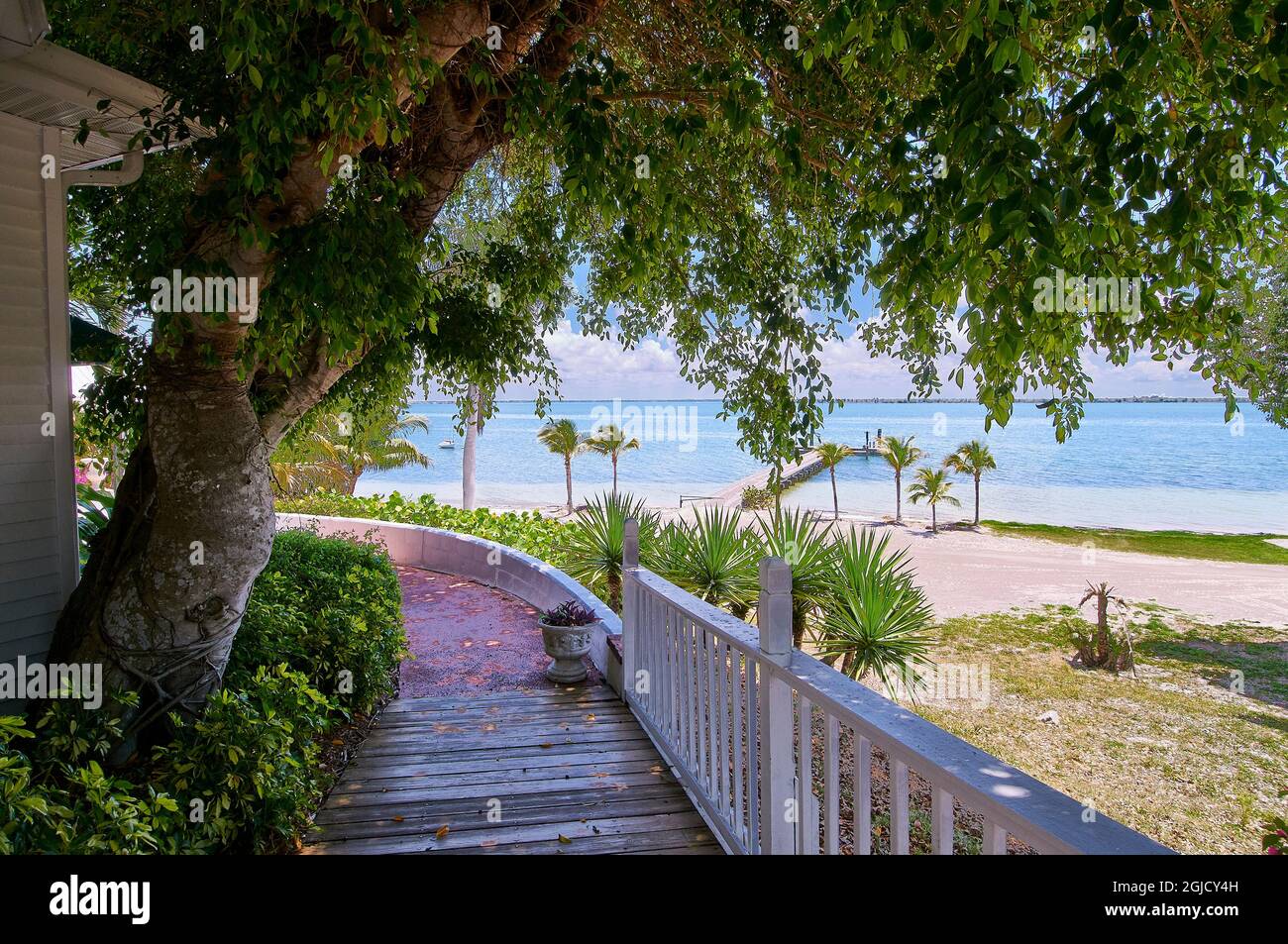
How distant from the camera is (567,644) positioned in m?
5.79

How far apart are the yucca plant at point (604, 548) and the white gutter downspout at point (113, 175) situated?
5.05 meters

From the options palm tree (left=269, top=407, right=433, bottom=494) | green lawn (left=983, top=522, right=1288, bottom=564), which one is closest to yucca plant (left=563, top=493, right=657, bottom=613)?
palm tree (left=269, top=407, right=433, bottom=494)

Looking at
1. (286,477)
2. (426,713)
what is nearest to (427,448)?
(286,477)

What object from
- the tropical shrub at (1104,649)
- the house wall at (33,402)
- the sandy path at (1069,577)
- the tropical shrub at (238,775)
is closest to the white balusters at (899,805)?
the tropical shrub at (238,775)

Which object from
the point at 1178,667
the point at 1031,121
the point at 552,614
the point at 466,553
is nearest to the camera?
the point at 1031,121

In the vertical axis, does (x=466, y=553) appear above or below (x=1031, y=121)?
below

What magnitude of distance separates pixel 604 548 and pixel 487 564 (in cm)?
216

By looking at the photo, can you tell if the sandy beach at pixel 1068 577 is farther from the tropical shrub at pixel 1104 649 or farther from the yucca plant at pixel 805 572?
the yucca plant at pixel 805 572

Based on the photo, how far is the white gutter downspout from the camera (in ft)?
12.3

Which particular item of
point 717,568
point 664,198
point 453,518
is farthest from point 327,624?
point 453,518
